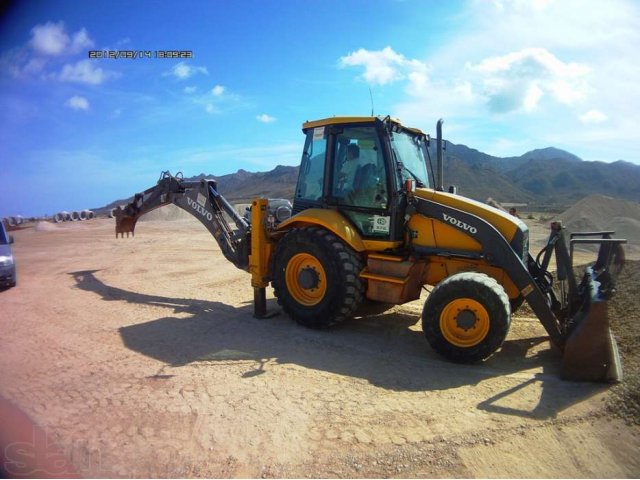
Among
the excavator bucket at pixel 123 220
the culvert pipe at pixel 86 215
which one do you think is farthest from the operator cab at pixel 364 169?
the culvert pipe at pixel 86 215

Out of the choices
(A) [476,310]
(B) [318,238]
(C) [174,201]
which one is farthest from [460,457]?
(C) [174,201]

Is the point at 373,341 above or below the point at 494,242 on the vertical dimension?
below

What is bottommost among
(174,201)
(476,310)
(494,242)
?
(476,310)

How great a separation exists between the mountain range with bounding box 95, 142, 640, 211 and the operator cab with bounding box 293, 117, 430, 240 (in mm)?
52161

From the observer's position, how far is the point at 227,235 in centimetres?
827

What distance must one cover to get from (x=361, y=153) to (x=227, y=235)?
10.5ft

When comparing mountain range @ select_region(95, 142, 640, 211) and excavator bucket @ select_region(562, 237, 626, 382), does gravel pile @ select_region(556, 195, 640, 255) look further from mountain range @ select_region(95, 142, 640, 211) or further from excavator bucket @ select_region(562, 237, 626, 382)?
mountain range @ select_region(95, 142, 640, 211)

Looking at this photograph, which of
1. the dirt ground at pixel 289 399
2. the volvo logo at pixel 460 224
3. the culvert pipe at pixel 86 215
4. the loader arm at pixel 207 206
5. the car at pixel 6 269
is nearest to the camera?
the dirt ground at pixel 289 399

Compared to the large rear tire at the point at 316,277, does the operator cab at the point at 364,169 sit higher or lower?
higher

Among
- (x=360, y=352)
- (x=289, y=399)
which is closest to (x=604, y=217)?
(x=360, y=352)

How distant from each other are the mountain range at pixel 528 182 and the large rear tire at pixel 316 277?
172 ft

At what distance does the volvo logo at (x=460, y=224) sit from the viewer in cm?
558

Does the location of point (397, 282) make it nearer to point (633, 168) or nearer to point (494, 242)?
point (494, 242)

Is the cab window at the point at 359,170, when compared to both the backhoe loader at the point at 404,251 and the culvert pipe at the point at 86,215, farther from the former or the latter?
the culvert pipe at the point at 86,215
